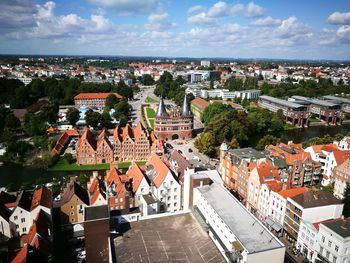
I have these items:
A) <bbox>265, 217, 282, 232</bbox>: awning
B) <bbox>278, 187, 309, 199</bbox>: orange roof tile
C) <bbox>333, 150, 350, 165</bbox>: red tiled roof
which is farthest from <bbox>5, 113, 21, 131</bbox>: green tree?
<bbox>333, 150, 350, 165</bbox>: red tiled roof

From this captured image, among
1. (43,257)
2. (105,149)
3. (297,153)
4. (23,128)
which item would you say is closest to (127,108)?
(23,128)

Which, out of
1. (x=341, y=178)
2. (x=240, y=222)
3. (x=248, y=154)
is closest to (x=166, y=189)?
(x=240, y=222)

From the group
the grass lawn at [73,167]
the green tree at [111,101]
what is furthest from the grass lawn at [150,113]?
the grass lawn at [73,167]

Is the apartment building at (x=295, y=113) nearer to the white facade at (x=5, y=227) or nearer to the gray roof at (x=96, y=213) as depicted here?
the gray roof at (x=96, y=213)

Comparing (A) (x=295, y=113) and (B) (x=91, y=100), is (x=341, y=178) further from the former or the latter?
(B) (x=91, y=100)

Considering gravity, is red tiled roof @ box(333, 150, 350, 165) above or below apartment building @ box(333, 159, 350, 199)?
above

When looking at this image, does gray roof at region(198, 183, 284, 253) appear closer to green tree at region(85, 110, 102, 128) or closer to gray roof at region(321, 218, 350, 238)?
gray roof at region(321, 218, 350, 238)
